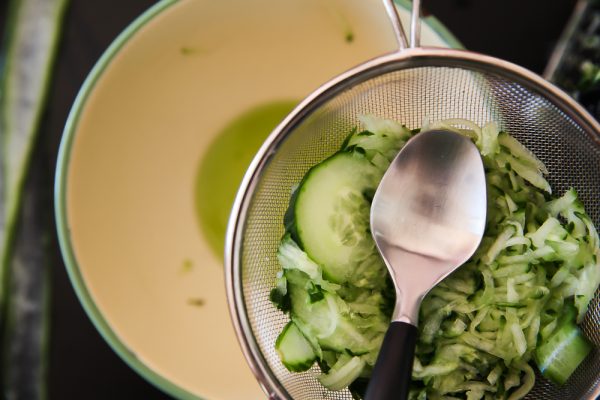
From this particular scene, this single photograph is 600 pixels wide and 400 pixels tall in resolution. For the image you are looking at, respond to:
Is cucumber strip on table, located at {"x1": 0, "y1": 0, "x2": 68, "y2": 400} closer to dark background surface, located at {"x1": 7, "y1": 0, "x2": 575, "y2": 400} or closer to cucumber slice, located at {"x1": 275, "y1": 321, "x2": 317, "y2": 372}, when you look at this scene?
dark background surface, located at {"x1": 7, "y1": 0, "x2": 575, "y2": 400}

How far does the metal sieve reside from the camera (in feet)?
2.72

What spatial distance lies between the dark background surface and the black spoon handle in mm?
595

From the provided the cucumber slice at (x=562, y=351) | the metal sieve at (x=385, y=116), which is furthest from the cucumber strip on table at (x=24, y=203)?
the cucumber slice at (x=562, y=351)

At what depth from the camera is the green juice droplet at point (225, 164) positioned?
107 centimetres

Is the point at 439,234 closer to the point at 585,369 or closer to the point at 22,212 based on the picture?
the point at 585,369

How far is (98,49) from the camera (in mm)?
1106

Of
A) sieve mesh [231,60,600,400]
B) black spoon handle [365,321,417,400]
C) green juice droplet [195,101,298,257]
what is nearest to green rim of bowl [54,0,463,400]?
sieve mesh [231,60,600,400]

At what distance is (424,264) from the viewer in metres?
0.77

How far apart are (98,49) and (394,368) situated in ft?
2.58

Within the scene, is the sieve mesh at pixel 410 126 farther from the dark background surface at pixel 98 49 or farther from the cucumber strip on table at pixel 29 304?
the cucumber strip on table at pixel 29 304

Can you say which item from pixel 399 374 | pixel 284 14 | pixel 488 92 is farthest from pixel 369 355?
pixel 284 14

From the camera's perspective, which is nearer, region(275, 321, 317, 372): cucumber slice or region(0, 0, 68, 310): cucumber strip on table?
region(275, 321, 317, 372): cucumber slice

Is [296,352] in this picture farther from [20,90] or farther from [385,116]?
[20,90]

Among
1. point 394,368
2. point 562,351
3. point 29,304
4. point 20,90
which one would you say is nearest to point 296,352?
point 394,368
